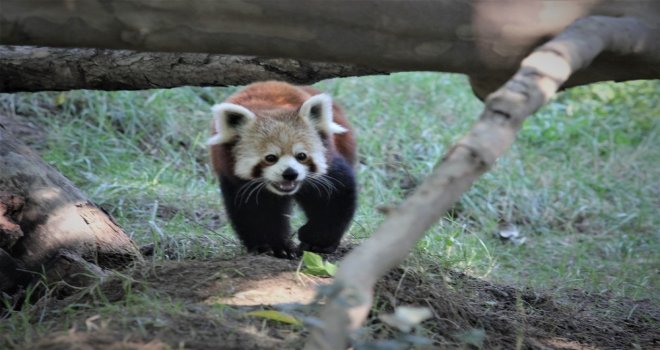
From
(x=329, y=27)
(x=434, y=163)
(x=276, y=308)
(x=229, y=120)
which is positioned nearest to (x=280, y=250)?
(x=229, y=120)

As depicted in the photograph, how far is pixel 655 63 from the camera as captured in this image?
3.08 meters

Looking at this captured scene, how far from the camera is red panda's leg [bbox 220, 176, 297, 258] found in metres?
4.30

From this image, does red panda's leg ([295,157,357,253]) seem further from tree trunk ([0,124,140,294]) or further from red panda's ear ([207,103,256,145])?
tree trunk ([0,124,140,294])

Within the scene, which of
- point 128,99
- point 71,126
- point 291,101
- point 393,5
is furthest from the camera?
point 128,99

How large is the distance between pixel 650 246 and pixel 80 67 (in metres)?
4.20

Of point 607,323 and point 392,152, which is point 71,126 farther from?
point 607,323

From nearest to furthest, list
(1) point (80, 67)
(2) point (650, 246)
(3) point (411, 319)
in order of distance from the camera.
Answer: (3) point (411, 319)
(1) point (80, 67)
(2) point (650, 246)

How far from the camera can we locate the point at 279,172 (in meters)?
4.19

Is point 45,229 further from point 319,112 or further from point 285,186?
point 319,112

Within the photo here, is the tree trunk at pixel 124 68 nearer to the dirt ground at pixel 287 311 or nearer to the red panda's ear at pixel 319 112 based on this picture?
the red panda's ear at pixel 319 112

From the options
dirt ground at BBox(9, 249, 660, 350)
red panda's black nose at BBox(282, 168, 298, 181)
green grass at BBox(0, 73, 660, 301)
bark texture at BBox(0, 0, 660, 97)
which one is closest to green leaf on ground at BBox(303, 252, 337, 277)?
dirt ground at BBox(9, 249, 660, 350)

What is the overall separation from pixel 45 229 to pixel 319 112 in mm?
1490

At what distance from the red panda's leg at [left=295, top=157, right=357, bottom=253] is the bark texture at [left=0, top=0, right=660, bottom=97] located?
4.60 ft

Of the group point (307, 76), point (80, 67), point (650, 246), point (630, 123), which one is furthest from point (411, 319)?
point (630, 123)
